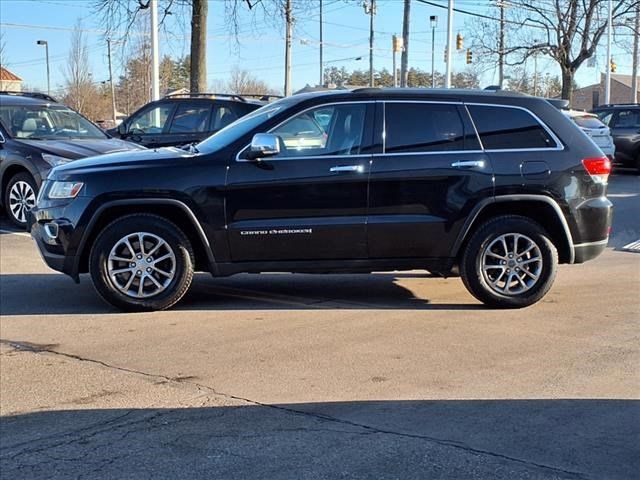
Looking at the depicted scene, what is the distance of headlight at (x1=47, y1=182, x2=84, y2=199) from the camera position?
258 inches

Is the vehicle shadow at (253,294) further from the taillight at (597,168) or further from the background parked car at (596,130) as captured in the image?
the background parked car at (596,130)

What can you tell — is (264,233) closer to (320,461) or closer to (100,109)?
(320,461)

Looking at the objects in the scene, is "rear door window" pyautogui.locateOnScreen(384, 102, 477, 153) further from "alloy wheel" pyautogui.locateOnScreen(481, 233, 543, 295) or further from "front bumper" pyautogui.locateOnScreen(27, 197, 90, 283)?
"front bumper" pyautogui.locateOnScreen(27, 197, 90, 283)

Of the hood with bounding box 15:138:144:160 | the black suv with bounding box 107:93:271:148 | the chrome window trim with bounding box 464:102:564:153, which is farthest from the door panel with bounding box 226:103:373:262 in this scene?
the black suv with bounding box 107:93:271:148

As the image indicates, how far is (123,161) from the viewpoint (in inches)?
260

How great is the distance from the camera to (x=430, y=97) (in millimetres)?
6754

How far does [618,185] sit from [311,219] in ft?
44.1

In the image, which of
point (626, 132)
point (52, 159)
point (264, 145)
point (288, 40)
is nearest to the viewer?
point (264, 145)

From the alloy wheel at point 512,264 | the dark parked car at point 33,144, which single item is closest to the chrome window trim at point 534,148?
the alloy wheel at point 512,264

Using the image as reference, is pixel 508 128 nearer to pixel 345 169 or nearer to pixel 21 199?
pixel 345 169

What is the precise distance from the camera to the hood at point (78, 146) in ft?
35.5

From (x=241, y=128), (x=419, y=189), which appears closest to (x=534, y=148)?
(x=419, y=189)

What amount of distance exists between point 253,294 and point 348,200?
1585 millimetres

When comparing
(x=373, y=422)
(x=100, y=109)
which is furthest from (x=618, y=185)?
(x=100, y=109)
